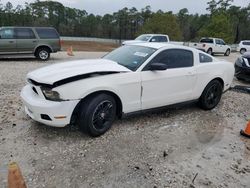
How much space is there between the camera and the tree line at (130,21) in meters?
44.7

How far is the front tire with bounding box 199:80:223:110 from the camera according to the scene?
5.68 meters

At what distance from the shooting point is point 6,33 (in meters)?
12.1

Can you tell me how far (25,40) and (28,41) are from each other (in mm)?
143

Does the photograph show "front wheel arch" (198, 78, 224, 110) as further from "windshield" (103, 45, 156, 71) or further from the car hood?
the car hood

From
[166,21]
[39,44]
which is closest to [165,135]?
[39,44]

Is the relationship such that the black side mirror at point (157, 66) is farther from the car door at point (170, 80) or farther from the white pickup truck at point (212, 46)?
the white pickup truck at point (212, 46)

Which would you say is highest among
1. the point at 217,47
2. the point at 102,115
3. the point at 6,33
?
the point at 6,33

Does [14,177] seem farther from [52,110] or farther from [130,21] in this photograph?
[130,21]

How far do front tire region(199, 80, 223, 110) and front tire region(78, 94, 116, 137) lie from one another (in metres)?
2.40

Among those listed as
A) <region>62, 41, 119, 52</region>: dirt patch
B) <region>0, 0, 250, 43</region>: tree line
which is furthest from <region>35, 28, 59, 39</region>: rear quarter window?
<region>0, 0, 250, 43</region>: tree line

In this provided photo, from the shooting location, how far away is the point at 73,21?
228 feet

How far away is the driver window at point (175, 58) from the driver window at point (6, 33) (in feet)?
31.7

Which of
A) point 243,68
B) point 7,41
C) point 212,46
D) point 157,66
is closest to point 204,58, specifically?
point 157,66

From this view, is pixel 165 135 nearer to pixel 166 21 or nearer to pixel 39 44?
pixel 39 44
